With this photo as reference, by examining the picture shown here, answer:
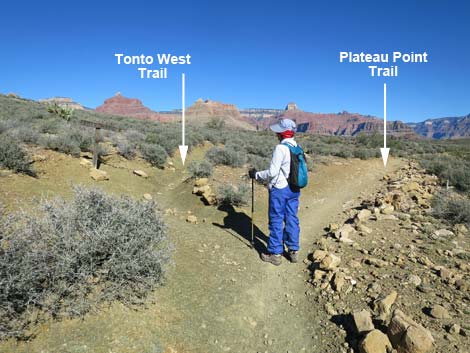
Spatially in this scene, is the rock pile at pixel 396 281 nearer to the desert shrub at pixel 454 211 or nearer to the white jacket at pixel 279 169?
the desert shrub at pixel 454 211

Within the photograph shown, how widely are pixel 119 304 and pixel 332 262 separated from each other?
9.98 ft

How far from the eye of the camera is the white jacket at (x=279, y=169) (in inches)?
196

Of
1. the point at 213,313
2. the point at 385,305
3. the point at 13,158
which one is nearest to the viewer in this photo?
the point at 385,305

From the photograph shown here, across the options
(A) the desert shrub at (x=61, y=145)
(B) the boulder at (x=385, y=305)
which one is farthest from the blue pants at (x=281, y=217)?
(A) the desert shrub at (x=61, y=145)

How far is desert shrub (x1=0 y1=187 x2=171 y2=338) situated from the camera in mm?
2834

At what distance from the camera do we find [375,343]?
9.86 ft

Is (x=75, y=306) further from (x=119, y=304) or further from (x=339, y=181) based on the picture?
(x=339, y=181)

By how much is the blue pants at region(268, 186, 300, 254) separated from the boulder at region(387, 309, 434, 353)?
2346 mm

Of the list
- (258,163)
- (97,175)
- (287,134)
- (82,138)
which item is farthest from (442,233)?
(82,138)

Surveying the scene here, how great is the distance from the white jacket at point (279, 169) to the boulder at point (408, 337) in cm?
253

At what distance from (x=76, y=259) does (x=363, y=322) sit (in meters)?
3.02

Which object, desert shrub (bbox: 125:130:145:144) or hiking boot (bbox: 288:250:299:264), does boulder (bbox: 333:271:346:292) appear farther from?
desert shrub (bbox: 125:130:145:144)

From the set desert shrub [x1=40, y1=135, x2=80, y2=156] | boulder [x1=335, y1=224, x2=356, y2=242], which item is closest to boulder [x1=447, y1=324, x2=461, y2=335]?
boulder [x1=335, y1=224, x2=356, y2=242]

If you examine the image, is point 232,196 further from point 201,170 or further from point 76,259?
point 76,259
